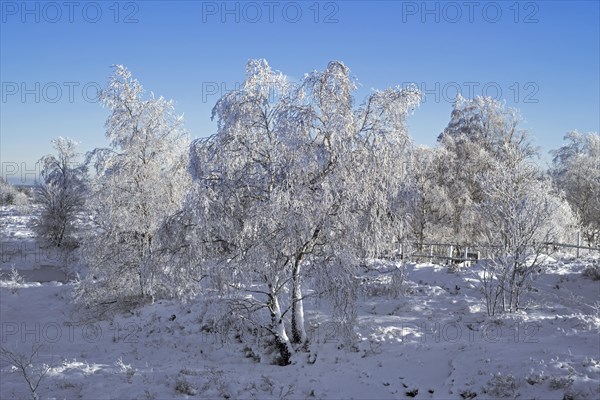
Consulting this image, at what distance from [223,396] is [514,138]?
2398 cm

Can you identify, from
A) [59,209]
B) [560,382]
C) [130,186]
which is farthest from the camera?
[59,209]

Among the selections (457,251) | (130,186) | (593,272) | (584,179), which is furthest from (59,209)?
(584,179)

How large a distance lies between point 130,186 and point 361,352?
400 inches

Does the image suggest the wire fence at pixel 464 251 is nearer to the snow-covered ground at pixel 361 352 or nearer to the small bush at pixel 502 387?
the snow-covered ground at pixel 361 352

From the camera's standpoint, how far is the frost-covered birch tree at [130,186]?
1627 centimetres

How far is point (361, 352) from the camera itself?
11.1 metres

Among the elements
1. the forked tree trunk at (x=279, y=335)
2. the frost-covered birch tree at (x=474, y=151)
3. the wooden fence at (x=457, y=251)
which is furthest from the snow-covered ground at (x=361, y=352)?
the frost-covered birch tree at (x=474, y=151)

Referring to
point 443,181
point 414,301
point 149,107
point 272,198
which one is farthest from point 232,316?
point 443,181

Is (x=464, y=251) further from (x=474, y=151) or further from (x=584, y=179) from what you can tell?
(x=584, y=179)

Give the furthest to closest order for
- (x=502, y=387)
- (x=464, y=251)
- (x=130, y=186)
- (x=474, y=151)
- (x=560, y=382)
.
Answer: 1. (x=474, y=151)
2. (x=464, y=251)
3. (x=130, y=186)
4. (x=502, y=387)
5. (x=560, y=382)

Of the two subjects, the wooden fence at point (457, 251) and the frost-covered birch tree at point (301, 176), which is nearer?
the frost-covered birch tree at point (301, 176)

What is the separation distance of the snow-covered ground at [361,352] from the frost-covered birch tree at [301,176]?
1732mm

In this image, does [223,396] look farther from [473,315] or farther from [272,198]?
[473,315]

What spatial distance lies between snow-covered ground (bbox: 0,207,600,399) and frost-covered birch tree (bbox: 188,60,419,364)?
173 cm
